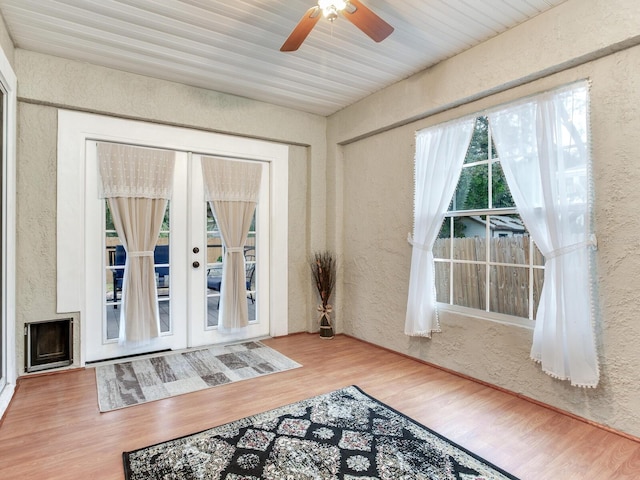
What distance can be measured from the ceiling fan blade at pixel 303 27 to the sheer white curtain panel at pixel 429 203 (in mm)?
1652

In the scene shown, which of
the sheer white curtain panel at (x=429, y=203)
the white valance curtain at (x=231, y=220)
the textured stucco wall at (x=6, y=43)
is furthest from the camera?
the white valance curtain at (x=231, y=220)

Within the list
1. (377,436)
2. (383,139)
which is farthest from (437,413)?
(383,139)

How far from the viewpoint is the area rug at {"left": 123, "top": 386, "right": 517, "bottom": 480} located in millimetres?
1841

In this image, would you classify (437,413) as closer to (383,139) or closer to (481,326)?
(481,326)

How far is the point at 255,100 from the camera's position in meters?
4.07

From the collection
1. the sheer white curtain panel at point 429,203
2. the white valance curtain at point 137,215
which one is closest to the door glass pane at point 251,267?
the white valance curtain at point 137,215

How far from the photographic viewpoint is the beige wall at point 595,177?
220cm

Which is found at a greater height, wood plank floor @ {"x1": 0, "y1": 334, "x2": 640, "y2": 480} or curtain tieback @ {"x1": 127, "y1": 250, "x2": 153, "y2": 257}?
curtain tieback @ {"x1": 127, "y1": 250, "x2": 153, "y2": 257}

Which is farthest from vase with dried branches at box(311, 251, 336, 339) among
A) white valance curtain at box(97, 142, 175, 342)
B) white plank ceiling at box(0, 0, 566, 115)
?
white plank ceiling at box(0, 0, 566, 115)

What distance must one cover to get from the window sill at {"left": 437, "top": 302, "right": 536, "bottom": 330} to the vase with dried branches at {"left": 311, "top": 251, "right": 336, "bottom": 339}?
58.1 inches

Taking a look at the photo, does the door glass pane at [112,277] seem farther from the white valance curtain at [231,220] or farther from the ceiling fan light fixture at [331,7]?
the ceiling fan light fixture at [331,7]

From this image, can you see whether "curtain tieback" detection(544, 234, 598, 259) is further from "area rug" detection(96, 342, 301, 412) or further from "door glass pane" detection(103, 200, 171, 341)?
"door glass pane" detection(103, 200, 171, 341)

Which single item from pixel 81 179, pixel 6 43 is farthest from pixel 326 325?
pixel 6 43

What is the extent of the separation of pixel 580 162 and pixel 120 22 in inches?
135
